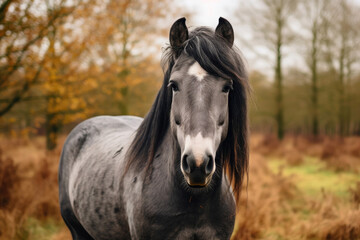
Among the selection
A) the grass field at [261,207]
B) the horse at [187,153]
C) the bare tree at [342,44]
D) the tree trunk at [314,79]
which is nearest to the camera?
the horse at [187,153]

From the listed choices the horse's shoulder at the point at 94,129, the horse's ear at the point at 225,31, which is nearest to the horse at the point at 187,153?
the horse's ear at the point at 225,31

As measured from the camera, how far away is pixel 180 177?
5.47ft

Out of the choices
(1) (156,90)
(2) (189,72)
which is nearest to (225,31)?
(2) (189,72)

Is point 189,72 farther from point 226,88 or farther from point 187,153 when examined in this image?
point 187,153

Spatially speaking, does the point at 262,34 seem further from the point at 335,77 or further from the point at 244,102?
the point at 244,102

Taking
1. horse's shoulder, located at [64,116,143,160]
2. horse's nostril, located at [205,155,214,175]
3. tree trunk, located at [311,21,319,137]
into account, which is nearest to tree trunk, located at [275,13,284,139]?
tree trunk, located at [311,21,319,137]

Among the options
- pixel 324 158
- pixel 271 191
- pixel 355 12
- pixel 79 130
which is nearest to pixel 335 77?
pixel 355 12

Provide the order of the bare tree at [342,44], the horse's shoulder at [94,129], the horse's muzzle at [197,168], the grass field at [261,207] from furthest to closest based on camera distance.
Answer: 1. the bare tree at [342,44]
2. the grass field at [261,207]
3. the horse's shoulder at [94,129]
4. the horse's muzzle at [197,168]

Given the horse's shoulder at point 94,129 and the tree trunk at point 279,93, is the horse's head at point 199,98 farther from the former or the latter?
the tree trunk at point 279,93

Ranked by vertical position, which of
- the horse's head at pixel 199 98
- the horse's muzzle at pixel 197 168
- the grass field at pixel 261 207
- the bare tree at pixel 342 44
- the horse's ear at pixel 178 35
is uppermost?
the bare tree at pixel 342 44

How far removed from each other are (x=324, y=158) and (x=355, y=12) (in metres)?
8.05

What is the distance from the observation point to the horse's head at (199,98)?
4.29 ft

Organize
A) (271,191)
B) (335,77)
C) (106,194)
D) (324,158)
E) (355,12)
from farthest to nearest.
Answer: (335,77)
(355,12)
(324,158)
(271,191)
(106,194)

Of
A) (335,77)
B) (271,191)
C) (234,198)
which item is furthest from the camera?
(335,77)
